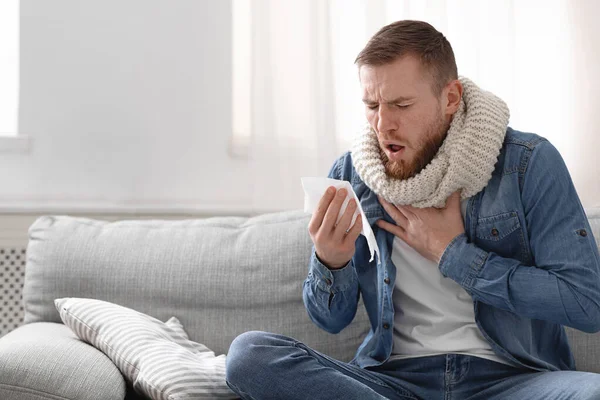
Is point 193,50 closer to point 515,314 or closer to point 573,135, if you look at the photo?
point 573,135

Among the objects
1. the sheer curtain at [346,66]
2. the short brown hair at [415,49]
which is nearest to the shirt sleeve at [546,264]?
the short brown hair at [415,49]

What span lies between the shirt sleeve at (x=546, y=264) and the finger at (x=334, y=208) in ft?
0.75

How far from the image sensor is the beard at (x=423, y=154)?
1630 mm

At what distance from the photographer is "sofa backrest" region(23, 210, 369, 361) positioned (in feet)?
6.48

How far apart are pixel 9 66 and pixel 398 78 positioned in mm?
1440

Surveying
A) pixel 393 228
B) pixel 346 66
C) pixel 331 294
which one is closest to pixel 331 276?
pixel 331 294

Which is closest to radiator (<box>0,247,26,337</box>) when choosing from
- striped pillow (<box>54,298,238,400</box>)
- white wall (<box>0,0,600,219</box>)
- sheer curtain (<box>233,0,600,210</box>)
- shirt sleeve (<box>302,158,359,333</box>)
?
white wall (<box>0,0,600,219</box>)

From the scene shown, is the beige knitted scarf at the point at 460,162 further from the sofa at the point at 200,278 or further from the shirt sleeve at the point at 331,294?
the sofa at the point at 200,278

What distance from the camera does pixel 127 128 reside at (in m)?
2.50

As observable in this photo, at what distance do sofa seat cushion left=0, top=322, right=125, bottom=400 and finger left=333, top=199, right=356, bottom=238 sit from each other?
545 millimetres

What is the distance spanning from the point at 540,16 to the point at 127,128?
1318 millimetres

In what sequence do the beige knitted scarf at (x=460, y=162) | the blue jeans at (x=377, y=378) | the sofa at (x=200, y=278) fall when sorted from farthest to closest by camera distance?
the sofa at (x=200, y=278), the beige knitted scarf at (x=460, y=162), the blue jeans at (x=377, y=378)

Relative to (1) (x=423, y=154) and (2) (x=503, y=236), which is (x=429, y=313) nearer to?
(2) (x=503, y=236)

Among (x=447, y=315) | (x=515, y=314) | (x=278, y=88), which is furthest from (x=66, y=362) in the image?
(x=278, y=88)
